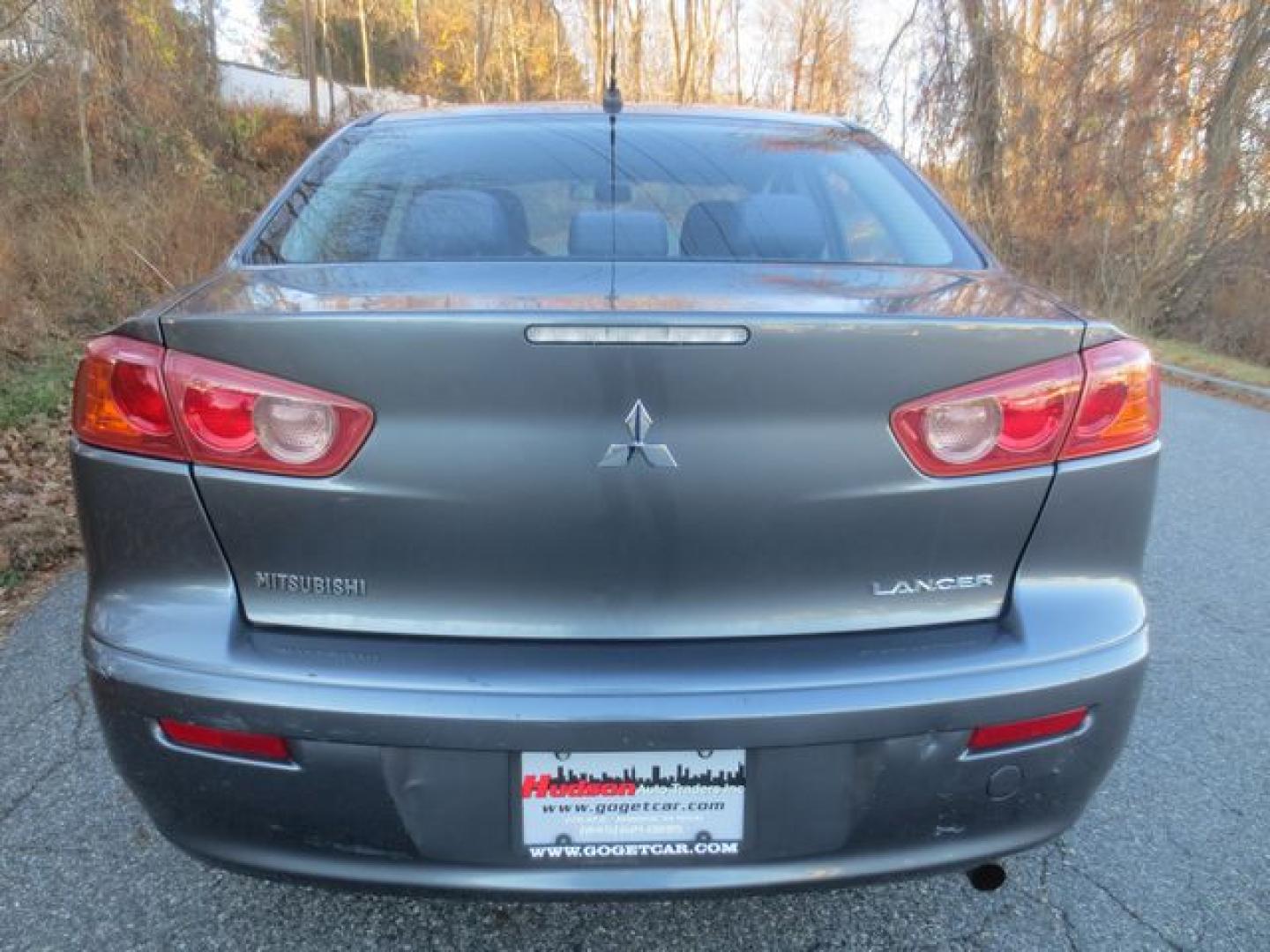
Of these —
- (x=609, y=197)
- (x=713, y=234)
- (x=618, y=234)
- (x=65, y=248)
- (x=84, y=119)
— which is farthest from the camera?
(x=84, y=119)

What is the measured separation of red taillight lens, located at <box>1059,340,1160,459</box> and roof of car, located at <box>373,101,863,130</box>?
4.53ft

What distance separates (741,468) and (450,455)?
1.38ft

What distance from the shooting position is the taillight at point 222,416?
1339 millimetres

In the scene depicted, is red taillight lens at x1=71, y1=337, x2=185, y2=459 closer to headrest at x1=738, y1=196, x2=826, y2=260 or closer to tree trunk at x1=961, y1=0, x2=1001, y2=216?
headrest at x1=738, y1=196, x2=826, y2=260

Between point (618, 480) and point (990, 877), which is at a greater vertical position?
point (618, 480)

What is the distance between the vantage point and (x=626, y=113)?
249 centimetres

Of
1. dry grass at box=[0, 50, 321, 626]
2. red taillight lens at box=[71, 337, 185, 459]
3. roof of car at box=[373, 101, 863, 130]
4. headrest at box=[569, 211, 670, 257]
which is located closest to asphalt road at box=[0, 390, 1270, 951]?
red taillight lens at box=[71, 337, 185, 459]

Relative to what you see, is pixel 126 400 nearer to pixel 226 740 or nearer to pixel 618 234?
pixel 226 740

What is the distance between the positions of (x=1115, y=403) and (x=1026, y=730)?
534 millimetres

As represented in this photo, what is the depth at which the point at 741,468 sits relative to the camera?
1.35 metres

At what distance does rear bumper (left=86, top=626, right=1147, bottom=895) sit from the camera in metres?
1.33

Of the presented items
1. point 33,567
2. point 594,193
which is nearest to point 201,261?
point 33,567

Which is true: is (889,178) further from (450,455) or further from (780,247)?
(450,455)

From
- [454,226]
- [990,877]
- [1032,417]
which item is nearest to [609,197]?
[454,226]
